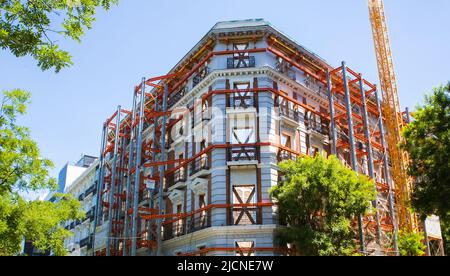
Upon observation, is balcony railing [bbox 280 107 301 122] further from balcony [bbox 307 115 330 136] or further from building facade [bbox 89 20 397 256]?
balcony [bbox 307 115 330 136]

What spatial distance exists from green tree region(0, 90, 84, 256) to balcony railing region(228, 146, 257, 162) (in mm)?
10582

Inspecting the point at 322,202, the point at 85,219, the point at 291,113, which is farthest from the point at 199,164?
the point at 85,219

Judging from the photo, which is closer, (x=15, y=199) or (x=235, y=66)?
(x=15, y=199)

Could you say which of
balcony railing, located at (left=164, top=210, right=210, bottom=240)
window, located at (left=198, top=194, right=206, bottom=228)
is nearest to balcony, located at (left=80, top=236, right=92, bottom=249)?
balcony railing, located at (left=164, top=210, right=210, bottom=240)

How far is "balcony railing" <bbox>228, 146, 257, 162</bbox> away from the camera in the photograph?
87.3 feet

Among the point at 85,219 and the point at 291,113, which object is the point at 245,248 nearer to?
the point at 291,113

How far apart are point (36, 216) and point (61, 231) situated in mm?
1932

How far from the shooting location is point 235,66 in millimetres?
29516

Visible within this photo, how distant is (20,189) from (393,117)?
111 ft

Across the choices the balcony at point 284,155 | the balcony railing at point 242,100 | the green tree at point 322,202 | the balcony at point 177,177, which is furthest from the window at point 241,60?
the green tree at point 322,202

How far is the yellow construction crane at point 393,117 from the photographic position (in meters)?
38.7

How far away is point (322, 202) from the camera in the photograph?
78.6 feet
